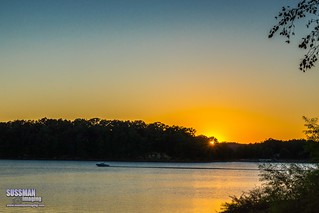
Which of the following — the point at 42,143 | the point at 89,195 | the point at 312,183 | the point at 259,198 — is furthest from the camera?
the point at 42,143

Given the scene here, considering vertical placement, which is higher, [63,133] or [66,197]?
[63,133]

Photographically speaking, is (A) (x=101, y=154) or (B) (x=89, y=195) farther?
(A) (x=101, y=154)

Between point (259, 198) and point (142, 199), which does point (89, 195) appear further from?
point (259, 198)

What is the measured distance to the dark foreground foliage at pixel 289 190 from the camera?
72.7 feet

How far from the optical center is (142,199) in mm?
56250

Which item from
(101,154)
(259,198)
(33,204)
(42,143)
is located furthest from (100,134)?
(259,198)

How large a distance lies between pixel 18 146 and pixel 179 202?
146 meters

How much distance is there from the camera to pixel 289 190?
24.3 metres

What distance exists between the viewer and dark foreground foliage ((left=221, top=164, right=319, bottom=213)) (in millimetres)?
22172

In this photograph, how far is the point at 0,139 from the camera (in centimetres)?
18950

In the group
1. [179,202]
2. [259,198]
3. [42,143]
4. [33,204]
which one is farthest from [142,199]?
[42,143]

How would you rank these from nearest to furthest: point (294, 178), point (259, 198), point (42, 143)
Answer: point (294, 178) → point (259, 198) → point (42, 143)

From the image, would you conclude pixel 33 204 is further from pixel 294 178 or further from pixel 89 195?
pixel 294 178

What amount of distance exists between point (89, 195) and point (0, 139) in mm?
137182
